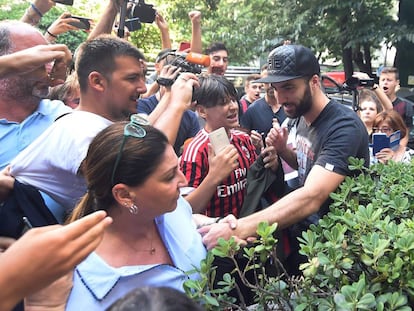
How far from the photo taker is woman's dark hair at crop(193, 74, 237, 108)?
3510mm

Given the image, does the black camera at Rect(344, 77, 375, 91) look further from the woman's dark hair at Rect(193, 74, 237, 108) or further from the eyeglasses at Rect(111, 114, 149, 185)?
the eyeglasses at Rect(111, 114, 149, 185)

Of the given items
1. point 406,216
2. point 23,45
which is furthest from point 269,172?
point 23,45

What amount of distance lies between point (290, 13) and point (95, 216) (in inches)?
465

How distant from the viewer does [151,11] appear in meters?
4.59

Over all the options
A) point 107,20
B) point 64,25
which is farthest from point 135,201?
point 64,25

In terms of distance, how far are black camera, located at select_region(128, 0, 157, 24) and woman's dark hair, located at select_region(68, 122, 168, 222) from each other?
9.24 feet

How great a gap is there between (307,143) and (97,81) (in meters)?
1.31

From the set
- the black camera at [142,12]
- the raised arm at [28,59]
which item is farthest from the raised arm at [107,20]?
the raised arm at [28,59]

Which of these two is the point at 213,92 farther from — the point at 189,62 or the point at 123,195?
the point at 123,195

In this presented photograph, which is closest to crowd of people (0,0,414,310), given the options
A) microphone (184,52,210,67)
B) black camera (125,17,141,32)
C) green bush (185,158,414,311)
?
microphone (184,52,210,67)

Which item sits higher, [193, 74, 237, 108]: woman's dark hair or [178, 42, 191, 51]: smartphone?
[178, 42, 191, 51]: smartphone

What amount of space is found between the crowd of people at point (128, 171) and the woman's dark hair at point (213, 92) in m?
0.01

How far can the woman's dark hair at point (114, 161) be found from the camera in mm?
1899

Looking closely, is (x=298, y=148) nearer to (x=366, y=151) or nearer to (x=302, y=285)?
(x=366, y=151)
